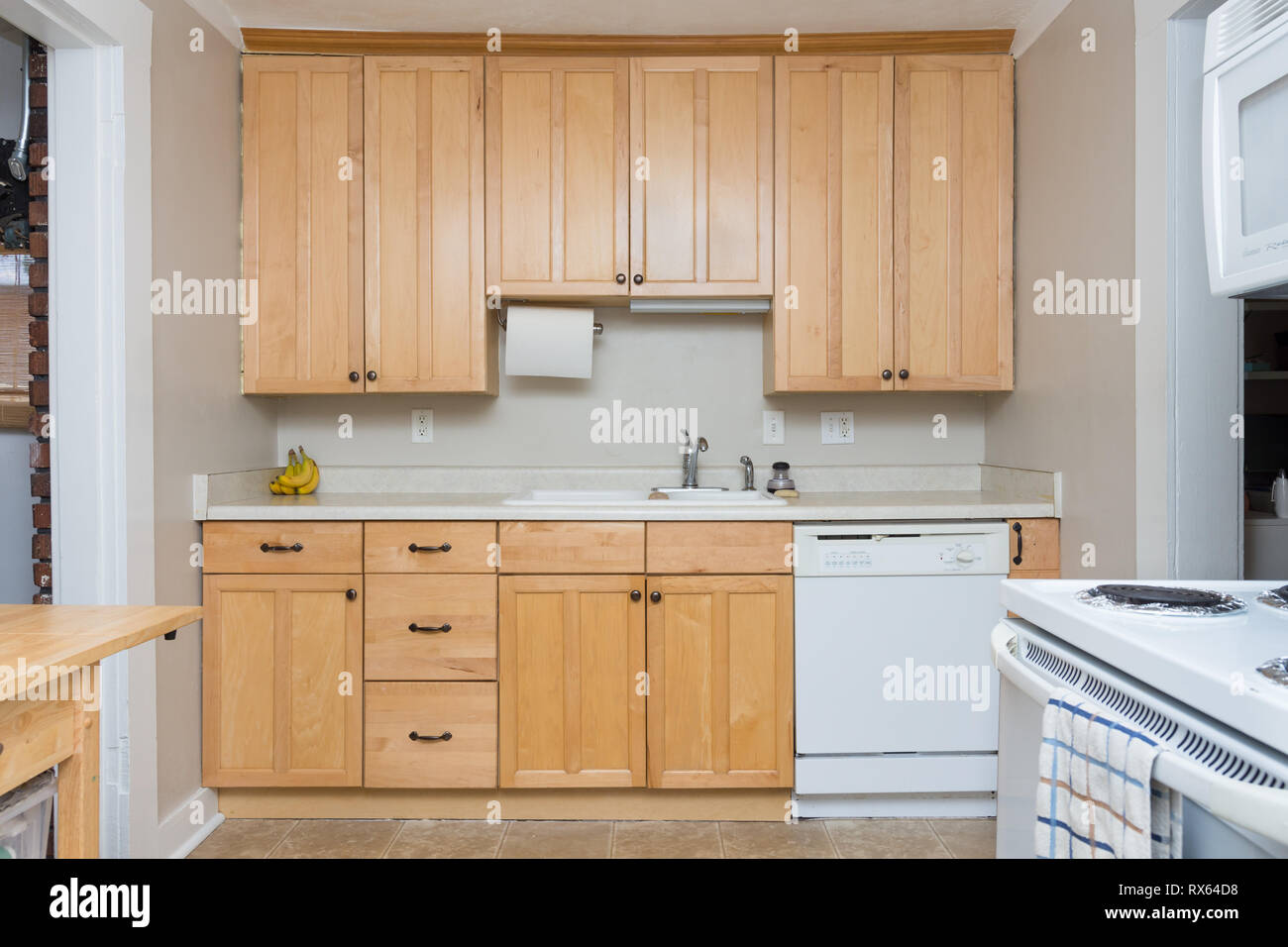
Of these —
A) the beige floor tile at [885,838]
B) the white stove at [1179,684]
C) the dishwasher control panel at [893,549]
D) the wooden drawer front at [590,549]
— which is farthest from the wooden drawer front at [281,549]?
the white stove at [1179,684]

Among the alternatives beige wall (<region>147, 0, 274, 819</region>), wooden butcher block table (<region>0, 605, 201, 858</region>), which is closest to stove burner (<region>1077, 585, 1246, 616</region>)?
wooden butcher block table (<region>0, 605, 201, 858</region>)

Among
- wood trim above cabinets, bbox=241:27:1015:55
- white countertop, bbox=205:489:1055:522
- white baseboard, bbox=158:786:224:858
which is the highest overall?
wood trim above cabinets, bbox=241:27:1015:55

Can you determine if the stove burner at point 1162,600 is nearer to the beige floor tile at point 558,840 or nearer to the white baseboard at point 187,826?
the beige floor tile at point 558,840

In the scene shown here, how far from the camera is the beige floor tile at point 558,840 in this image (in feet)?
7.05

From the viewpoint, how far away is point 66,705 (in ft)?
3.62

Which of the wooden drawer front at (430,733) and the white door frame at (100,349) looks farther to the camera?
the wooden drawer front at (430,733)

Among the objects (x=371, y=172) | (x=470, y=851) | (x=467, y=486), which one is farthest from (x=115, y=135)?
(x=470, y=851)

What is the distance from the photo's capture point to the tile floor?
215 cm

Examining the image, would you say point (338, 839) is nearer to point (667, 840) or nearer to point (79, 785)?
point (667, 840)

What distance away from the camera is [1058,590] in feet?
4.03

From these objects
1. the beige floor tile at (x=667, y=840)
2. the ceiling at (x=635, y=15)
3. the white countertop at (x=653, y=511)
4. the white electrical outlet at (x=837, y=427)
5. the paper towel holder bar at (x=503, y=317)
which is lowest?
the beige floor tile at (x=667, y=840)

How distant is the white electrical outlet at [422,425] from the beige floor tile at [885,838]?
1.82 m

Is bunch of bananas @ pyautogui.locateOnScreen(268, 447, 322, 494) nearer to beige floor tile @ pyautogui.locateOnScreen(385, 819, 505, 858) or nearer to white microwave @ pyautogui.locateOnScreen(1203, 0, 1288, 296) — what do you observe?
beige floor tile @ pyautogui.locateOnScreen(385, 819, 505, 858)

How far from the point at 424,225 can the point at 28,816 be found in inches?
75.8
